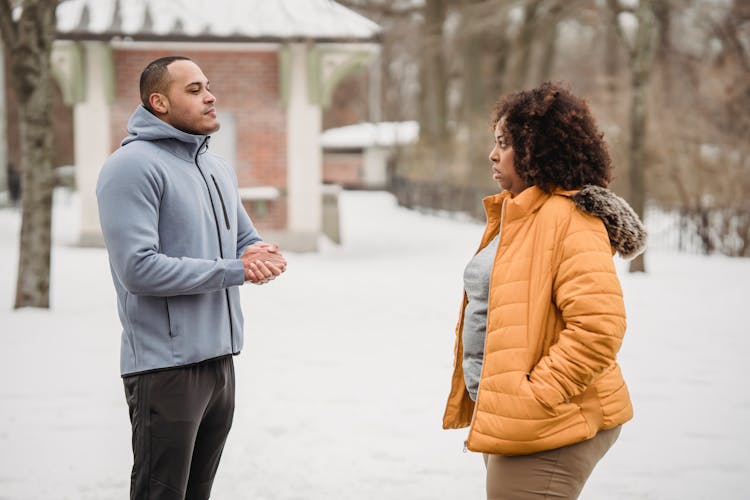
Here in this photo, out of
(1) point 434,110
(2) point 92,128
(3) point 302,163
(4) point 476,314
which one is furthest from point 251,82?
(1) point 434,110

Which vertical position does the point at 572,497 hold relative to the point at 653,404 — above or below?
above

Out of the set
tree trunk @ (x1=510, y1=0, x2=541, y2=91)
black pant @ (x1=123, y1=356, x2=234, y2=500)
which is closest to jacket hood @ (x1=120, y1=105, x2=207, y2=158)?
black pant @ (x1=123, y1=356, x2=234, y2=500)

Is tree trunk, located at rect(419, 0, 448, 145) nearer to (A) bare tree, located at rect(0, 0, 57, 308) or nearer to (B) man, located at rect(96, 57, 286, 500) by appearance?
(A) bare tree, located at rect(0, 0, 57, 308)

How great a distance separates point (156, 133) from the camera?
2957 mm

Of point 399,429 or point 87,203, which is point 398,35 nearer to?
point 87,203

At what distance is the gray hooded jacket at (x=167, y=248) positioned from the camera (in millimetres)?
2828

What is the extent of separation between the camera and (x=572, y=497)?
2.78 meters

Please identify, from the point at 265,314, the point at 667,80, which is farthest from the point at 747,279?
the point at 667,80

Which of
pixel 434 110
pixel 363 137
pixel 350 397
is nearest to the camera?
pixel 350 397

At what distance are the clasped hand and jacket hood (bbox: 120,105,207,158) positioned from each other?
361mm

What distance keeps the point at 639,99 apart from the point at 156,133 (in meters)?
11.9

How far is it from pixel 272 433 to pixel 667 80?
82.6 feet

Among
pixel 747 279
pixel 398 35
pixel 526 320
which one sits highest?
pixel 398 35

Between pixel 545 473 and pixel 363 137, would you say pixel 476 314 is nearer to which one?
pixel 545 473
